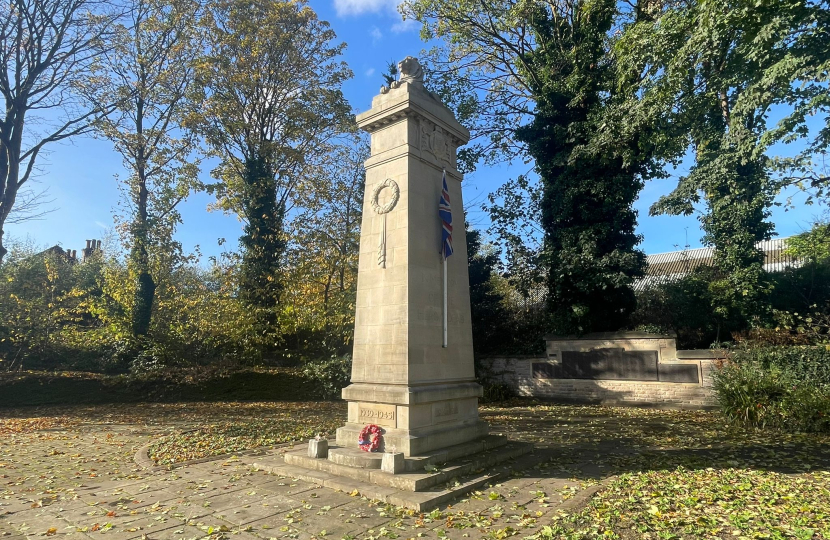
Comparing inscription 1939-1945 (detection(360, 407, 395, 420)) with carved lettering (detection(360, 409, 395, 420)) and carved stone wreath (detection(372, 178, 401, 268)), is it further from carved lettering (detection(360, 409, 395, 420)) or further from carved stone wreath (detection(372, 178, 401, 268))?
carved stone wreath (detection(372, 178, 401, 268))

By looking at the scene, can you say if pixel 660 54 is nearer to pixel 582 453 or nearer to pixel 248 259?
pixel 582 453

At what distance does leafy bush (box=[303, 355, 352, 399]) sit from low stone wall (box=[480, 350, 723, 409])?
194 inches

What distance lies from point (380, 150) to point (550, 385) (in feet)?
36.5

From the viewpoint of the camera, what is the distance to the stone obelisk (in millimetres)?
6949

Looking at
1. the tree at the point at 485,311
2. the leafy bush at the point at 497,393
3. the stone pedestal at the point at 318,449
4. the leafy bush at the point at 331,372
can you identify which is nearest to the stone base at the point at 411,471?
the stone pedestal at the point at 318,449

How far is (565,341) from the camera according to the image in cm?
1580

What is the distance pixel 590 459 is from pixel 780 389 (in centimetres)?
568

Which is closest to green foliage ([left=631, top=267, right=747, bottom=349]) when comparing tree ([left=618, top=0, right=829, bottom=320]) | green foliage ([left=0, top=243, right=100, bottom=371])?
tree ([left=618, top=0, right=829, bottom=320])

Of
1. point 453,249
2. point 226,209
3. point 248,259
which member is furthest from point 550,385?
point 226,209

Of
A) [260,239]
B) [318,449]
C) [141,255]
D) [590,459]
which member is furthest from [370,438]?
[141,255]

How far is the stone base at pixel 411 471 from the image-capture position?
5.59 meters

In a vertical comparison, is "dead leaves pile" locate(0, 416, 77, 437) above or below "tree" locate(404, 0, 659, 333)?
below

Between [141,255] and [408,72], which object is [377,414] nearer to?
[408,72]

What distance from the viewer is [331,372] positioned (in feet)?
52.7
